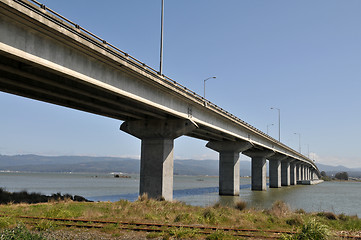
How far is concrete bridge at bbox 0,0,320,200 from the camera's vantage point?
16.5m

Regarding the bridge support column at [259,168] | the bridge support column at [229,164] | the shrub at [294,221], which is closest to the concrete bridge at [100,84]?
the bridge support column at [229,164]

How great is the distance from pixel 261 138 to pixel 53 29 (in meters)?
54.8

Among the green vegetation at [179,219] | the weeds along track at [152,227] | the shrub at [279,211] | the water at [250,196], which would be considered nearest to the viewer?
the green vegetation at [179,219]

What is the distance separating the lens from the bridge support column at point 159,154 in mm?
34531

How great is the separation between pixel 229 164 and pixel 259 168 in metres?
20.6

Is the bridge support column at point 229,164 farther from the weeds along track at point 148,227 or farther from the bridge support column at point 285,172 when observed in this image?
the bridge support column at point 285,172

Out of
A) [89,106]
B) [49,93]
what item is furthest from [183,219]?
[89,106]

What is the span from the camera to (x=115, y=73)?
77.9ft

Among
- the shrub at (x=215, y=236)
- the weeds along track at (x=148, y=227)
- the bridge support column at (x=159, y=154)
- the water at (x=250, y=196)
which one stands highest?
the bridge support column at (x=159, y=154)

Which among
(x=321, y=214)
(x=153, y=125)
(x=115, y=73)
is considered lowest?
(x=321, y=214)

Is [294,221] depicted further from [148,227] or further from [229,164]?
[229,164]

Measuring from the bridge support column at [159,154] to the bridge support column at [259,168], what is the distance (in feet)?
138

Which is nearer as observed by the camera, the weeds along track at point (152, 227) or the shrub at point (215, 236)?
the shrub at point (215, 236)

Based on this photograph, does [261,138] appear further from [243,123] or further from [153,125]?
[153,125]
